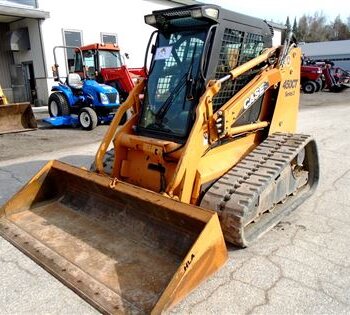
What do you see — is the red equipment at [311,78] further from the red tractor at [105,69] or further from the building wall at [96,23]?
the red tractor at [105,69]

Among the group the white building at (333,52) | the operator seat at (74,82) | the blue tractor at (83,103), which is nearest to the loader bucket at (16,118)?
the blue tractor at (83,103)

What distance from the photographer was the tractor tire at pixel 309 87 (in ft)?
71.7

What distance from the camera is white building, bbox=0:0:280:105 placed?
15805mm

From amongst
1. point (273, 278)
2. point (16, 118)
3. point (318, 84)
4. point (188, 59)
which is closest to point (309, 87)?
point (318, 84)

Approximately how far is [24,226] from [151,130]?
5.35 feet

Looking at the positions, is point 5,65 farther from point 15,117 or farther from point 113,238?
point 113,238

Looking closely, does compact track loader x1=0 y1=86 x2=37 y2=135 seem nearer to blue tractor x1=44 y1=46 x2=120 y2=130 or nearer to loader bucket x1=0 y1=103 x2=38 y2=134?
loader bucket x1=0 y1=103 x2=38 y2=134

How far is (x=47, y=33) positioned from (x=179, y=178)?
48.4 ft

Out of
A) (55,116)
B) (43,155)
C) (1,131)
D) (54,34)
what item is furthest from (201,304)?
(54,34)

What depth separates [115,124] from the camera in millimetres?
4191

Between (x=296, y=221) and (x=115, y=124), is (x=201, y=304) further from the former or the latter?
(x=115, y=124)

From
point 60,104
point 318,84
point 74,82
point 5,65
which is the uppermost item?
point 5,65

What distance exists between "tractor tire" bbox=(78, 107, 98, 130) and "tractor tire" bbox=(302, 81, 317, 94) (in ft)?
51.0

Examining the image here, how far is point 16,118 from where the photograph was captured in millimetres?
10070
